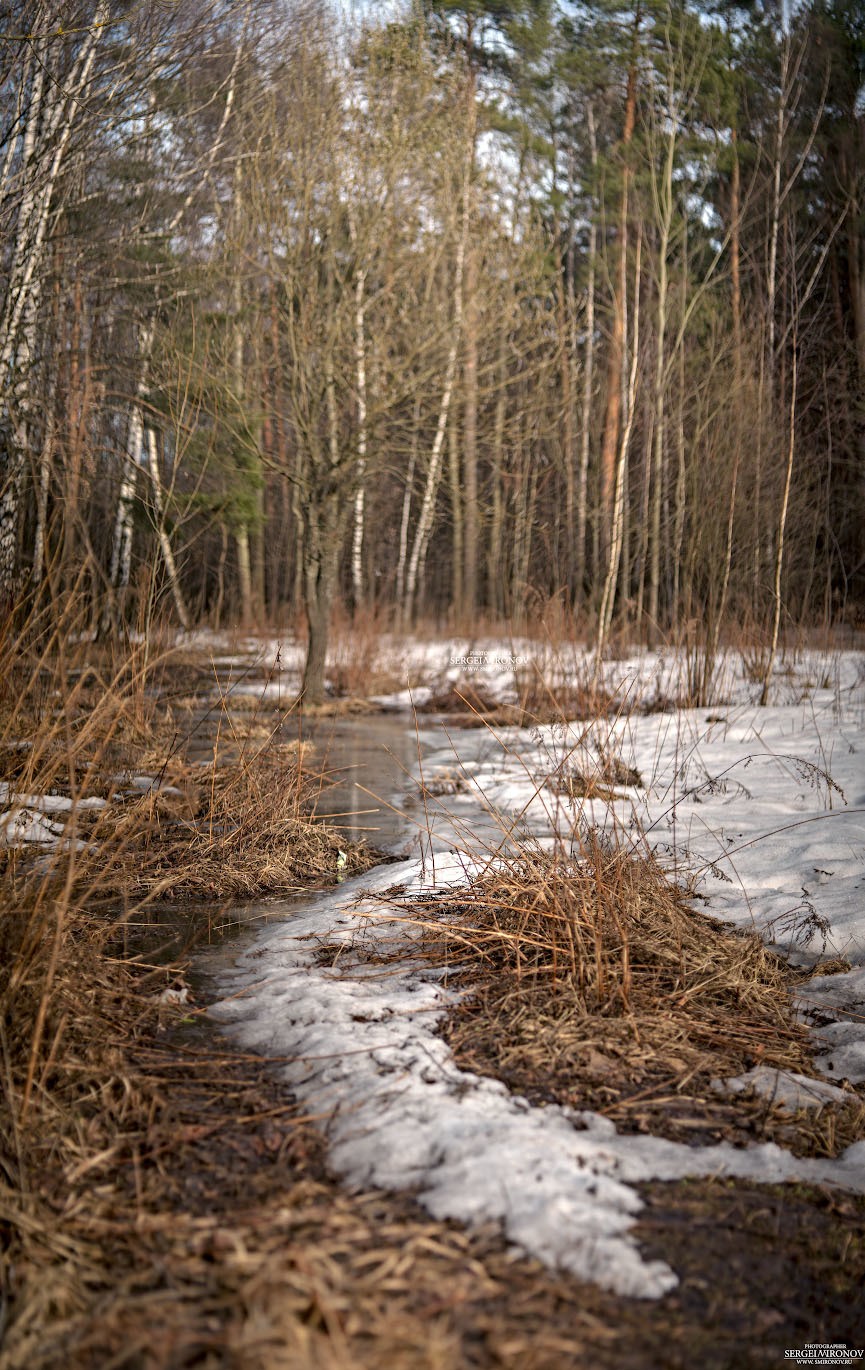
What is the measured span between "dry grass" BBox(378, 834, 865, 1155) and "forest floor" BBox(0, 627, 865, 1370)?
1 centimetres

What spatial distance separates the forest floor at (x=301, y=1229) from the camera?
140cm

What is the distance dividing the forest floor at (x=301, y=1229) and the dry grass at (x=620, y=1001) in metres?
0.01

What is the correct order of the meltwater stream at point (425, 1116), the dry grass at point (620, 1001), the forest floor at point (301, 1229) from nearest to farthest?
the forest floor at point (301, 1229) → the meltwater stream at point (425, 1116) → the dry grass at point (620, 1001)

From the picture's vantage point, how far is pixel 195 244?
12.5 meters

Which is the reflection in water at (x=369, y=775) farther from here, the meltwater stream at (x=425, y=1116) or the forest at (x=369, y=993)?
the meltwater stream at (x=425, y=1116)

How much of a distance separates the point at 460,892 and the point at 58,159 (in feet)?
19.8

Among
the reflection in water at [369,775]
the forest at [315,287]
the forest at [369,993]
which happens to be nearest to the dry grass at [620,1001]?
the forest at [369,993]

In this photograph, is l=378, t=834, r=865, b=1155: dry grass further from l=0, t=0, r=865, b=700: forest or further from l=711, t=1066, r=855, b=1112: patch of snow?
l=0, t=0, r=865, b=700: forest

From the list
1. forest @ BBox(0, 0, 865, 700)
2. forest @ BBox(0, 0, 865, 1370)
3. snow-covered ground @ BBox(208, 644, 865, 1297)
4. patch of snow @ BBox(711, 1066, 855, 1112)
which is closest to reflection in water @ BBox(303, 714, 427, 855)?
forest @ BBox(0, 0, 865, 1370)

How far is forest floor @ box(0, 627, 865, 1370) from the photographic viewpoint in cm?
140

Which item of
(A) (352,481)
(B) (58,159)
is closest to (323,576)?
(A) (352,481)

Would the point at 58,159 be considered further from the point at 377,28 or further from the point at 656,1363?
the point at 656,1363


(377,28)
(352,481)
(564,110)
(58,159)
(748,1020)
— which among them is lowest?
(748,1020)

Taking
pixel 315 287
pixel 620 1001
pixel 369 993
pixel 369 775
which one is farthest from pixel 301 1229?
pixel 315 287
